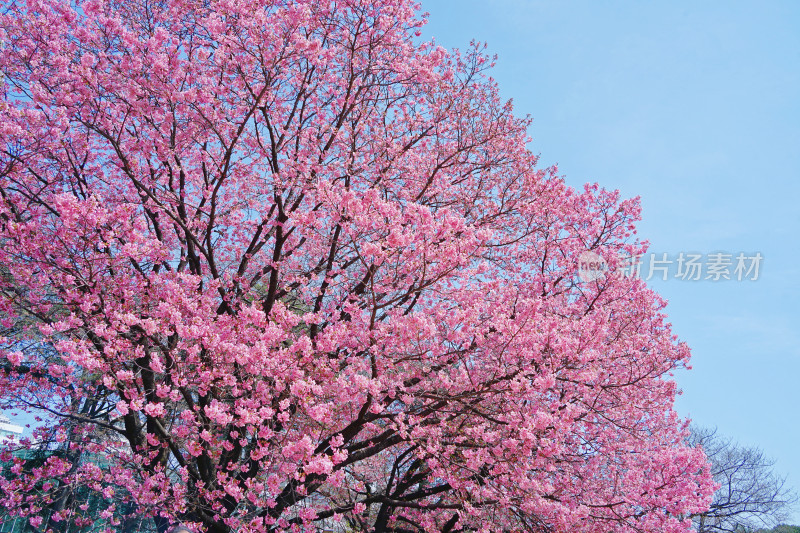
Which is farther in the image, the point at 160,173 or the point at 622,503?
the point at 160,173

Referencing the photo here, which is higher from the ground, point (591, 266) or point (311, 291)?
point (591, 266)

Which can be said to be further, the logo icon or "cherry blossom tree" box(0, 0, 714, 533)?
the logo icon

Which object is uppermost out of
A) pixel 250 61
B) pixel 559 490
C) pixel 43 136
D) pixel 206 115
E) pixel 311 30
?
pixel 311 30

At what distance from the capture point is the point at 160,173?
904 centimetres

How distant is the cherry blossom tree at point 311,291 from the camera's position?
282 inches

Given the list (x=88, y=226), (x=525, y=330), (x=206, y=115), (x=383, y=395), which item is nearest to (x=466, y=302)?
(x=525, y=330)

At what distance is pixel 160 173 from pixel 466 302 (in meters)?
5.60

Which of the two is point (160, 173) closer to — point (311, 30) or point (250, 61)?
point (250, 61)

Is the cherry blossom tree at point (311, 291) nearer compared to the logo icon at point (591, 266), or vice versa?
the cherry blossom tree at point (311, 291)

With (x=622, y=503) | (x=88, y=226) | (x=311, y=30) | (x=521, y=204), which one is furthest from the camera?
(x=521, y=204)

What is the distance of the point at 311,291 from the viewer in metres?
10.0

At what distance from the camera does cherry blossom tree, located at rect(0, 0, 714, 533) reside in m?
7.16

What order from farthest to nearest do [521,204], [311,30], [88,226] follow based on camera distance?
[521,204], [311,30], [88,226]

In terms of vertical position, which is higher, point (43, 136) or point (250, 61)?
point (250, 61)
